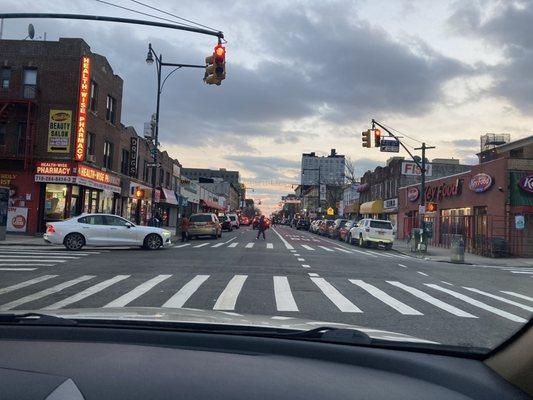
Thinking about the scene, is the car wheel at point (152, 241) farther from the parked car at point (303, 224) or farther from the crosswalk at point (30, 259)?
the parked car at point (303, 224)

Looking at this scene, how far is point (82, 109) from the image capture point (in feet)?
97.8

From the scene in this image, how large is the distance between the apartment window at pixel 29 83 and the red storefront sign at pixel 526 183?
2850 cm

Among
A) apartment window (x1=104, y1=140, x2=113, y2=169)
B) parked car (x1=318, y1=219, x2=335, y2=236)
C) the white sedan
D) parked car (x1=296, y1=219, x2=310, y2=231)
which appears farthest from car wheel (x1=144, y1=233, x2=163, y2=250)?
parked car (x1=296, y1=219, x2=310, y2=231)

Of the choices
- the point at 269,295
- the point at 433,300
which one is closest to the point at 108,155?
the point at 269,295

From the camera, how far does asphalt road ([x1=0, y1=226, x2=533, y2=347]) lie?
8011 mm

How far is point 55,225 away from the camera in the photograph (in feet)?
68.6

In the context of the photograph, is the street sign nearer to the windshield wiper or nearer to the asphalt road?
the asphalt road

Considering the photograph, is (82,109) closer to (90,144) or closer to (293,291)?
(90,144)

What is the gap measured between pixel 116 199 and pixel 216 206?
56642 mm

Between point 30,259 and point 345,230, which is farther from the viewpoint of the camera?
point 345,230

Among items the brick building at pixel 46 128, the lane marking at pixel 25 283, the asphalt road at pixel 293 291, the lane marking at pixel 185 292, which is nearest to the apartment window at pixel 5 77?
the brick building at pixel 46 128

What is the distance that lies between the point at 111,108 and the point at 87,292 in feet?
93.7

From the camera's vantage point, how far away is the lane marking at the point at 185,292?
866cm

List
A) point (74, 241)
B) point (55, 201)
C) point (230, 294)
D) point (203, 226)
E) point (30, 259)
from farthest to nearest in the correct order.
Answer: point (203, 226) → point (55, 201) → point (74, 241) → point (30, 259) → point (230, 294)
